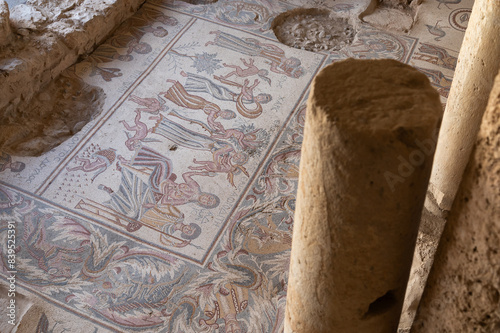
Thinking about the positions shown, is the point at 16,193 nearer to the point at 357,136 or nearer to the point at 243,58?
the point at 243,58

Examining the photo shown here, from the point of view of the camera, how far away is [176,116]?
405 cm

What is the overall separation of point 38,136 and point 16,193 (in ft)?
1.90

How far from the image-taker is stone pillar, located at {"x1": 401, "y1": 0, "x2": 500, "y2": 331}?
2.55 m

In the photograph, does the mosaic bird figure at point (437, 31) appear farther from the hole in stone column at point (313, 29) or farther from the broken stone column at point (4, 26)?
the broken stone column at point (4, 26)

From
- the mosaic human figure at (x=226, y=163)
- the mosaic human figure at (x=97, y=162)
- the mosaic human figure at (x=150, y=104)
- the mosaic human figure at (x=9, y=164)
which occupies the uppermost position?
the mosaic human figure at (x=150, y=104)

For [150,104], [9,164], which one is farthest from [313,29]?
[9,164]

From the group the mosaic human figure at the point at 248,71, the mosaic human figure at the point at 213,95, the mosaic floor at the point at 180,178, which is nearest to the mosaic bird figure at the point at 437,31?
the mosaic floor at the point at 180,178

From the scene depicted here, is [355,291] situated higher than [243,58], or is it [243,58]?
[355,291]

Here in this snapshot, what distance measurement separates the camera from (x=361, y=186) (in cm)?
137

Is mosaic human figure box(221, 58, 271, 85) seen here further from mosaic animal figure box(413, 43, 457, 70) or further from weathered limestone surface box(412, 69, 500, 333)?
weathered limestone surface box(412, 69, 500, 333)

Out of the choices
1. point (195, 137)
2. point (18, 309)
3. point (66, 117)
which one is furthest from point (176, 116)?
point (18, 309)

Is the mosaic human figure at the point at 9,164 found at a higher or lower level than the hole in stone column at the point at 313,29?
lower

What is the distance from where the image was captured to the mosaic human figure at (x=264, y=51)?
4433mm

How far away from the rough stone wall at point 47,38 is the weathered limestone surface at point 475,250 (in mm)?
3378
